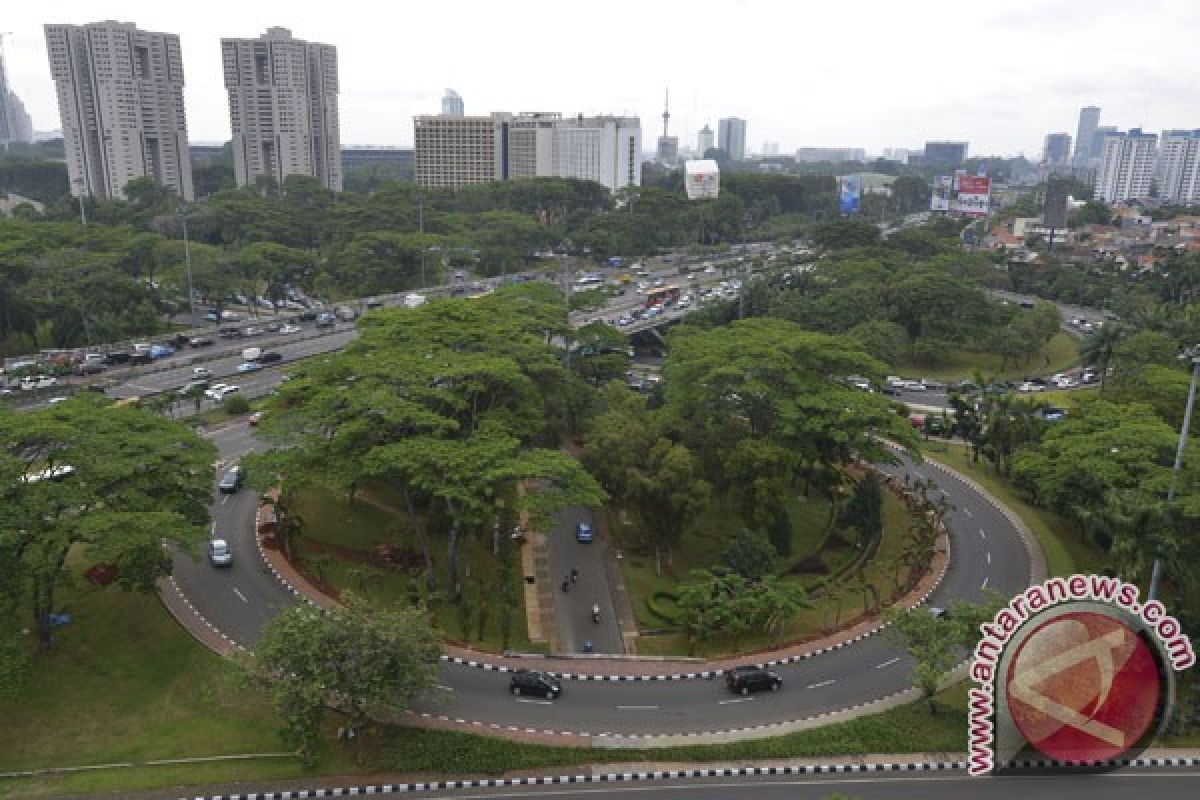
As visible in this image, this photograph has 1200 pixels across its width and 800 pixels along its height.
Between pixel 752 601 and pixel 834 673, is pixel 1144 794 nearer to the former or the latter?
pixel 834 673

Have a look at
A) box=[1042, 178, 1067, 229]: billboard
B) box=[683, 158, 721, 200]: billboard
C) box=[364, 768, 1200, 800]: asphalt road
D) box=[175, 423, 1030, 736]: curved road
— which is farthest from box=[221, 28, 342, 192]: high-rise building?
box=[364, 768, 1200, 800]: asphalt road

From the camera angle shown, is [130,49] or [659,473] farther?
[130,49]

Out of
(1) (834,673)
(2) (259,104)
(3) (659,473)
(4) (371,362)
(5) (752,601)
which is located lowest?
(1) (834,673)

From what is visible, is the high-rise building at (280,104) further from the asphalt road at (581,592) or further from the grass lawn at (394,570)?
the asphalt road at (581,592)

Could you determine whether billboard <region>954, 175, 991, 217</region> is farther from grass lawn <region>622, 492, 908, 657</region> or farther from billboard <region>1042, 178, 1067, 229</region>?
grass lawn <region>622, 492, 908, 657</region>

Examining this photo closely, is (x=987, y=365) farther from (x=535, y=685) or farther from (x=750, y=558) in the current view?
(x=535, y=685)

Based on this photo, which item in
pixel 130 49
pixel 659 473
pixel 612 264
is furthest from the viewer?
pixel 130 49

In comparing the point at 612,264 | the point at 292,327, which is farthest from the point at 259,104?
the point at 292,327
